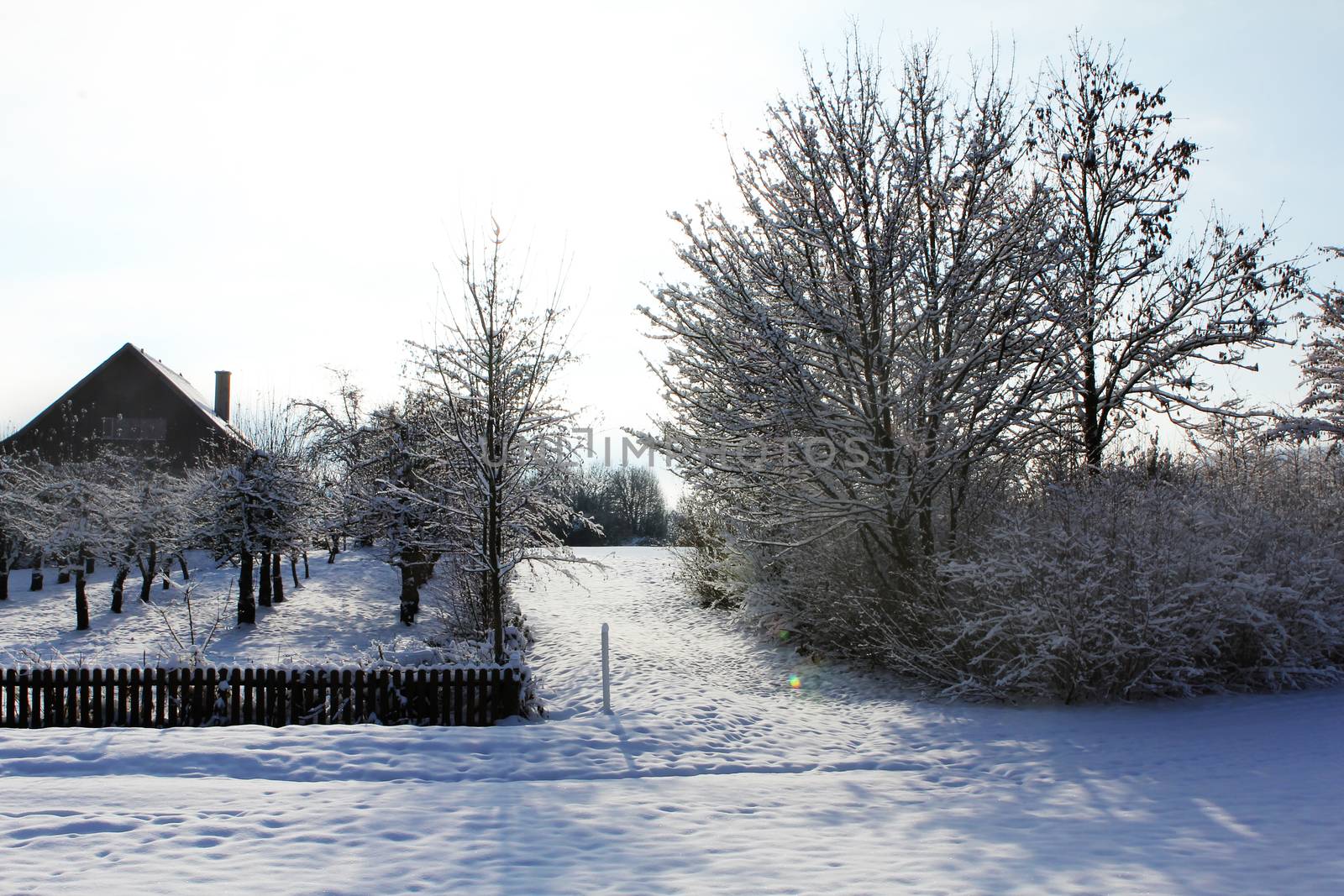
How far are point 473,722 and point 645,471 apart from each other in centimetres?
6095

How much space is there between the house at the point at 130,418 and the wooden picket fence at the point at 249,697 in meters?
31.2

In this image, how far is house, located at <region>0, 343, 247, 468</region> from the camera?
39188mm

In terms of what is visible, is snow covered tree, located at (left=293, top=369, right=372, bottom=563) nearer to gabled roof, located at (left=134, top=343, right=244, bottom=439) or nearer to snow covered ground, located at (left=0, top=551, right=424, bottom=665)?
snow covered ground, located at (left=0, top=551, right=424, bottom=665)

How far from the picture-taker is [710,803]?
732cm

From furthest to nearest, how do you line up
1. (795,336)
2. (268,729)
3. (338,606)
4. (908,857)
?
1. (338,606)
2. (795,336)
3. (268,729)
4. (908,857)

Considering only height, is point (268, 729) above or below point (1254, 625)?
below

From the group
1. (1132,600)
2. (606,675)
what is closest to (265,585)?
(606,675)

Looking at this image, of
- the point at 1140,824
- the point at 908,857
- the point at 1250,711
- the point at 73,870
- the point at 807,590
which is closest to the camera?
the point at 73,870

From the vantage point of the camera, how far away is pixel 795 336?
40.5ft

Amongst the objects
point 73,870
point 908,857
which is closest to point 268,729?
point 73,870

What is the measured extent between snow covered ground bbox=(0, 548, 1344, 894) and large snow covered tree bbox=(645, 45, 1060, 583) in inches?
138

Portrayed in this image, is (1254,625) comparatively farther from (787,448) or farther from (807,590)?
(807,590)

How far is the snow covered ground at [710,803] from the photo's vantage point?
5.50 m

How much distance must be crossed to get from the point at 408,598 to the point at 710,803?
18.1m
